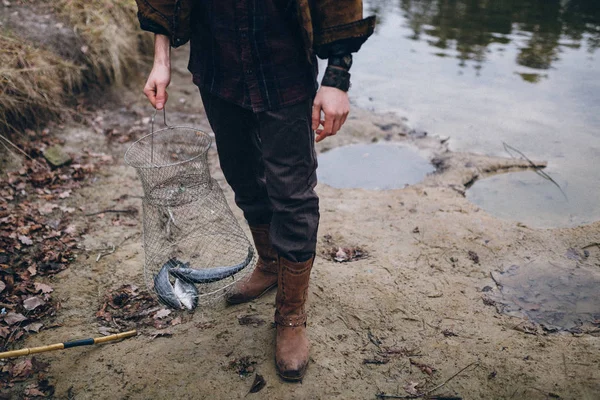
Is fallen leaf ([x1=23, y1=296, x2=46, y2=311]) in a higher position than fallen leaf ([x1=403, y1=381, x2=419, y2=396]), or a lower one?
higher

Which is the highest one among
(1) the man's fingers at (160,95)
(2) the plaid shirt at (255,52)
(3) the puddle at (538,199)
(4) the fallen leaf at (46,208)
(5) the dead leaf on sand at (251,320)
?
(2) the plaid shirt at (255,52)

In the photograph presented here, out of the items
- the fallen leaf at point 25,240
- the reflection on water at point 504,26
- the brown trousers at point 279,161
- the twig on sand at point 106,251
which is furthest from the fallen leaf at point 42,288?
the reflection on water at point 504,26

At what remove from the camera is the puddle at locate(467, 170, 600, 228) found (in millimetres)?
4281

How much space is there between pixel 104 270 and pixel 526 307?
3108 mm

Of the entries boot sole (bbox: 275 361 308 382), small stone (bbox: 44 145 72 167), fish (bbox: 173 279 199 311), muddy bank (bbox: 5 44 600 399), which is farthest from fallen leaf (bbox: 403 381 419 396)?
small stone (bbox: 44 145 72 167)

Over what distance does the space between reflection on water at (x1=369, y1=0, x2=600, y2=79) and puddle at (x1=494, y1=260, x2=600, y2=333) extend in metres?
4.72

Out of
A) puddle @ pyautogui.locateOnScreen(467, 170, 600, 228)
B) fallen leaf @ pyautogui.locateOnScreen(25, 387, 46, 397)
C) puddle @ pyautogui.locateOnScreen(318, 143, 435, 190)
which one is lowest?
puddle @ pyautogui.locateOnScreen(467, 170, 600, 228)

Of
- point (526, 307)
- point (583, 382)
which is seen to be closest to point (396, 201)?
point (526, 307)

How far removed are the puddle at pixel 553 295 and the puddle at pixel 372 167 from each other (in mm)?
1700

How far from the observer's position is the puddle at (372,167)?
4977 millimetres

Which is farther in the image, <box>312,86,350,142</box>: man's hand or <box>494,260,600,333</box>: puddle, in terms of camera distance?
<box>494,260,600,333</box>: puddle

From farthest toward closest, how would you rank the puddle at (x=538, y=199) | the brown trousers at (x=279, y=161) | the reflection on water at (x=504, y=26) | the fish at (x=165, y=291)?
the reflection on water at (x=504, y=26)
the puddle at (x=538, y=199)
the fish at (x=165, y=291)
the brown trousers at (x=279, y=161)

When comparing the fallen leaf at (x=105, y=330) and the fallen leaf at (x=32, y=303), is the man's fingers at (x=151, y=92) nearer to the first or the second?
the fallen leaf at (x=105, y=330)

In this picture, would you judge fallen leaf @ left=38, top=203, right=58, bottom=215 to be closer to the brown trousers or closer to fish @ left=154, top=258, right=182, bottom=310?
fish @ left=154, top=258, right=182, bottom=310
